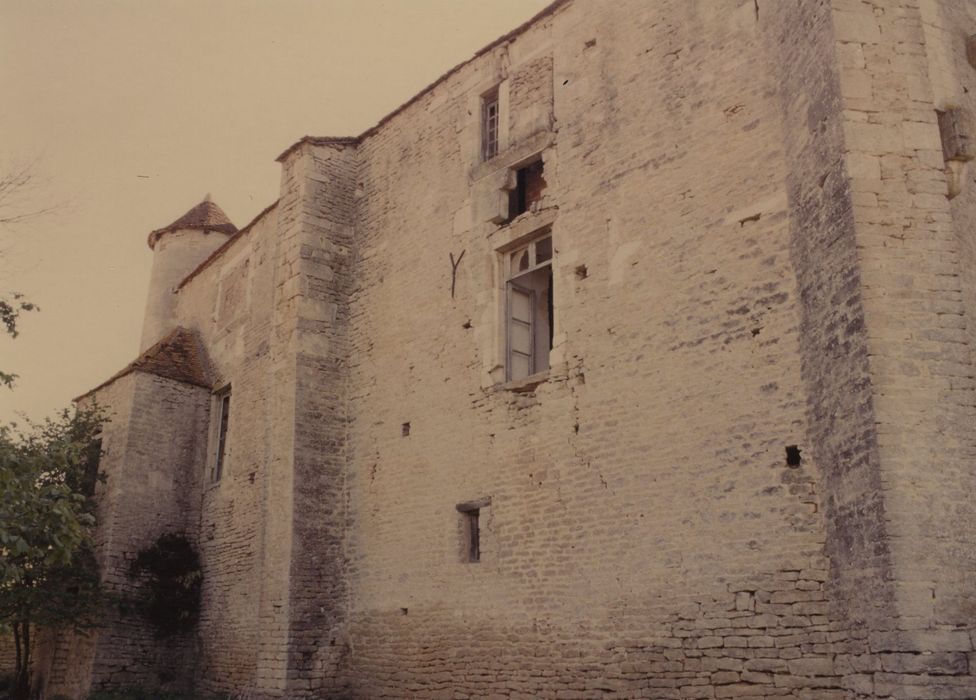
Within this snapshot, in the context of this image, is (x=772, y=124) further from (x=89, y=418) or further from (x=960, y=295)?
(x=89, y=418)

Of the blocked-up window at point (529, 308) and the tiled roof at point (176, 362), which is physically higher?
the tiled roof at point (176, 362)

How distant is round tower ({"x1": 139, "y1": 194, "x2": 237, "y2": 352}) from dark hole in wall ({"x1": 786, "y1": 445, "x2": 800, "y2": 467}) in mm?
14779

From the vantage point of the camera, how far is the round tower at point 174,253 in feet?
65.2

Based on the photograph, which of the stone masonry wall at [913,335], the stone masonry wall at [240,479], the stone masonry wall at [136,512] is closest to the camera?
the stone masonry wall at [913,335]

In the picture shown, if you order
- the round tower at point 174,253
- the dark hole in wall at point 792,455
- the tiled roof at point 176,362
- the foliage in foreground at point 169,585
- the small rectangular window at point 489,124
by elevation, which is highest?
the round tower at point 174,253

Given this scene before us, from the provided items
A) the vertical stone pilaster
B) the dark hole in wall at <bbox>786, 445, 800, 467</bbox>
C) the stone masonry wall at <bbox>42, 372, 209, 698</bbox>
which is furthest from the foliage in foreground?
the dark hole in wall at <bbox>786, 445, 800, 467</bbox>

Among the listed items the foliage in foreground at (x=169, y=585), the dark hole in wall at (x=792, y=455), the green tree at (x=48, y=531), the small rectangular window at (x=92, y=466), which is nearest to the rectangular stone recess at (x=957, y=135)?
the dark hole in wall at (x=792, y=455)

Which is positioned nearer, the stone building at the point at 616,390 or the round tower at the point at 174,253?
the stone building at the point at 616,390

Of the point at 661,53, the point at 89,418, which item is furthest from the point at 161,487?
the point at 661,53

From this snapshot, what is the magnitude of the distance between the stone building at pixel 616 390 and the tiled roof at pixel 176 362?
129 centimetres

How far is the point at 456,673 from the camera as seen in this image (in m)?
9.89

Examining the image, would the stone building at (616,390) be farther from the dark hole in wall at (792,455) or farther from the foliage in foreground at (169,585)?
the foliage in foreground at (169,585)

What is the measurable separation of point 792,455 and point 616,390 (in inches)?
78.9

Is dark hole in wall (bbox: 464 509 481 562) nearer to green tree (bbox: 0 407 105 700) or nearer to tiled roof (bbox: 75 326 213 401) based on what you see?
green tree (bbox: 0 407 105 700)
